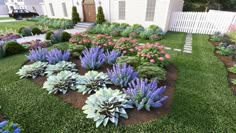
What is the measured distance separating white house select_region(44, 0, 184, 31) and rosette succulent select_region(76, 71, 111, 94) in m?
7.28

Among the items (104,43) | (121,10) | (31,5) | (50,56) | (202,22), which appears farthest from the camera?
(31,5)

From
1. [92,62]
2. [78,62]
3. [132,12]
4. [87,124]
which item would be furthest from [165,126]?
[132,12]

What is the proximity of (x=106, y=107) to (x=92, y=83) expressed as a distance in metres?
0.92

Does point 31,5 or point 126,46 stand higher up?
point 31,5

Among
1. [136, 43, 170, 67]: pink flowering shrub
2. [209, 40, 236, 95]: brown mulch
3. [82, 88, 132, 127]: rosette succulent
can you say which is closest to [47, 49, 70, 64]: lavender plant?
[82, 88, 132, 127]: rosette succulent

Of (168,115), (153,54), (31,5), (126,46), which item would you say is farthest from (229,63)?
(31,5)

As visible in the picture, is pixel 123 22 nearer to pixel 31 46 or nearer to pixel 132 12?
pixel 132 12

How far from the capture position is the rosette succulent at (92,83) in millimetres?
3104

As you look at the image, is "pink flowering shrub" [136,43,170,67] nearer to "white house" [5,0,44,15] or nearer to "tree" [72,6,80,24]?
"tree" [72,6,80,24]

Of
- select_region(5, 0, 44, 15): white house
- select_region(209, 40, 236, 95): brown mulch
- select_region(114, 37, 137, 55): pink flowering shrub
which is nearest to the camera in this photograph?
select_region(209, 40, 236, 95): brown mulch

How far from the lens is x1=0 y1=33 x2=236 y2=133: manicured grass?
227cm

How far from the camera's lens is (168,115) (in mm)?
2508

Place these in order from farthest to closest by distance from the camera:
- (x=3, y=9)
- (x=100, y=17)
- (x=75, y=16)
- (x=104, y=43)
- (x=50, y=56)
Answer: (x=3, y=9), (x=75, y=16), (x=100, y=17), (x=104, y=43), (x=50, y=56)

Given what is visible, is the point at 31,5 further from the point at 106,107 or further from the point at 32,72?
the point at 106,107
